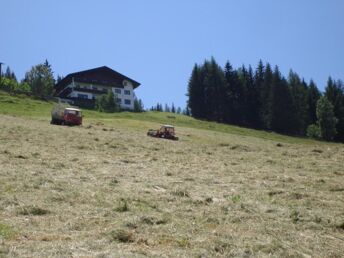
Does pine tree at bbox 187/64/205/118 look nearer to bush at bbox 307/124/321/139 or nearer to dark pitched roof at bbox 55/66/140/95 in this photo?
dark pitched roof at bbox 55/66/140/95

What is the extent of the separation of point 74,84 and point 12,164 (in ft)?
344

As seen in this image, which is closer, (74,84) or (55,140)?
(55,140)

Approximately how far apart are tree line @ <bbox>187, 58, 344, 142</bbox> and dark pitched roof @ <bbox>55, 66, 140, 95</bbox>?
16.7 m

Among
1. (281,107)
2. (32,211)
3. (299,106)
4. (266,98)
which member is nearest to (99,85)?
(266,98)

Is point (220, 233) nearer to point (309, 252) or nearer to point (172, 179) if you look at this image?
point (309, 252)

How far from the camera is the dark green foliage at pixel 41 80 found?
118125 mm

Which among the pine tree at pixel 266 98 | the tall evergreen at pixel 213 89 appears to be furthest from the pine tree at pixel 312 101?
the tall evergreen at pixel 213 89

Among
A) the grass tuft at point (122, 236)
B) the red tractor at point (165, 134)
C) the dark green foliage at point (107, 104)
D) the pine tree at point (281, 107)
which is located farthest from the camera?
the pine tree at point (281, 107)

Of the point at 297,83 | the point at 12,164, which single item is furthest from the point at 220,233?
the point at 297,83

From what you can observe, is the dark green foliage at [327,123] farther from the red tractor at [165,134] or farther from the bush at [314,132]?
the red tractor at [165,134]

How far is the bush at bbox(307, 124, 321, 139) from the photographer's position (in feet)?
349

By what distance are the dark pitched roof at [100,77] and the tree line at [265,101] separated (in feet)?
54.9

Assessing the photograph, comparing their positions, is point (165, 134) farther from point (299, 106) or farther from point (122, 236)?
point (299, 106)

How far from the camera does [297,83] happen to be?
13100 centimetres
